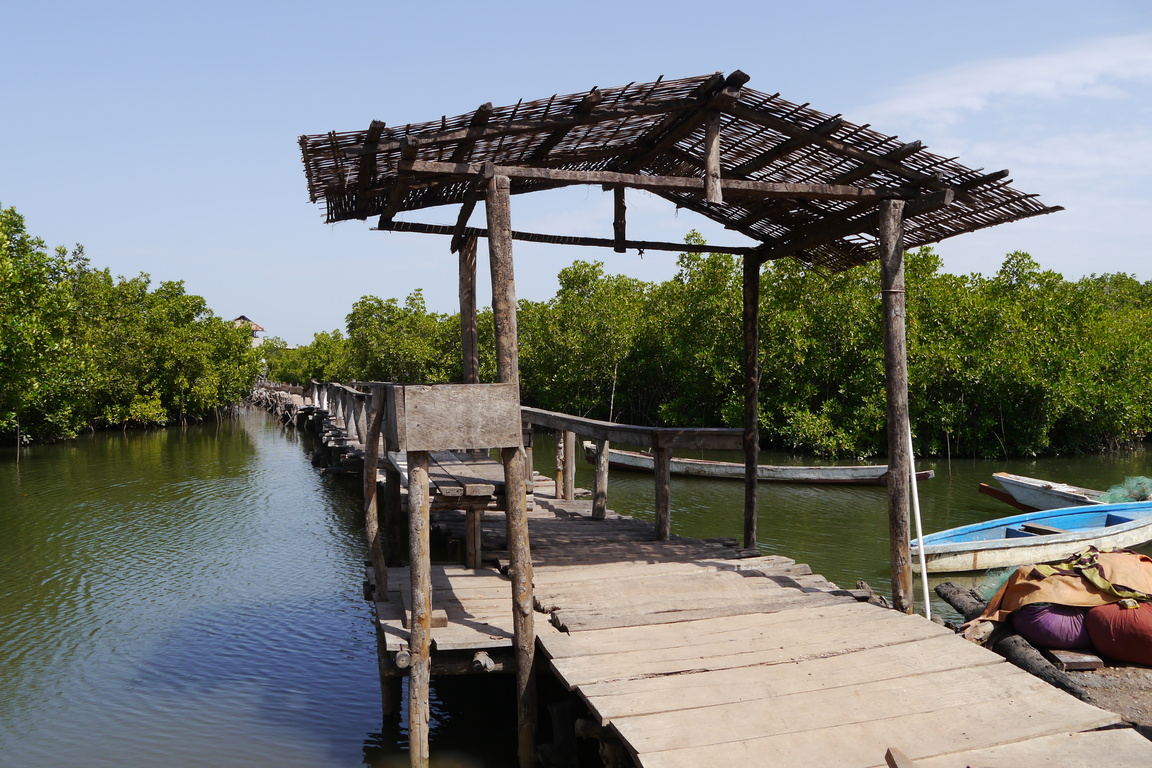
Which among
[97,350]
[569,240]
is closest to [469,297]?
[569,240]

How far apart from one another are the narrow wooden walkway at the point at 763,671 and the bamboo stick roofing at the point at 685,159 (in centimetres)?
314

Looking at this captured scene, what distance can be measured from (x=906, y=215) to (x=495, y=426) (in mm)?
4209

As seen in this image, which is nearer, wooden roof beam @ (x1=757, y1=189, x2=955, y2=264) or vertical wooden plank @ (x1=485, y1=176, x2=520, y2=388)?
vertical wooden plank @ (x1=485, y1=176, x2=520, y2=388)

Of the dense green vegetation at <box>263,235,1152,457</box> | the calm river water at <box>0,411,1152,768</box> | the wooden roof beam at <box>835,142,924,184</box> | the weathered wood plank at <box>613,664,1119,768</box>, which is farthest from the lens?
the dense green vegetation at <box>263,235,1152,457</box>

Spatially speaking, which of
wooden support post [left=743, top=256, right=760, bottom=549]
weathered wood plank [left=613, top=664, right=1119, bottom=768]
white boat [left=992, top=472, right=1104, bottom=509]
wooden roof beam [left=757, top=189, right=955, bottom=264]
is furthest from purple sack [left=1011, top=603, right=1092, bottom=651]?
white boat [left=992, top=472, right=1104, bottom=509]

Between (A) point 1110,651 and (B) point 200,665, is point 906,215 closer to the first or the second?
(A) point 1110,651

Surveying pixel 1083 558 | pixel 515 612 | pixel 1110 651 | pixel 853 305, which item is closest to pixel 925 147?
pixel 1083 558

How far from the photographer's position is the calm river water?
706 cm

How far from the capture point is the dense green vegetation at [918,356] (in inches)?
965

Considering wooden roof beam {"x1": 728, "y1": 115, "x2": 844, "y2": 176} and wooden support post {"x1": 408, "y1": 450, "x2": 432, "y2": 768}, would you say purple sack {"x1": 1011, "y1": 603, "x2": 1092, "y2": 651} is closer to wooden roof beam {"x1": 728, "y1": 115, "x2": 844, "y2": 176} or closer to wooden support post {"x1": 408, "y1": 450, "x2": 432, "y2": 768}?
wooden roof beam {"x1": 728, "y1": 115, "x2": 844, "y2": 176}

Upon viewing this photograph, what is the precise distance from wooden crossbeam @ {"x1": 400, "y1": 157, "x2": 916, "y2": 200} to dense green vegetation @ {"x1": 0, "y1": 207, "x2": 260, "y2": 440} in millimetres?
18890

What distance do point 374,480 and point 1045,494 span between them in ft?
43.1

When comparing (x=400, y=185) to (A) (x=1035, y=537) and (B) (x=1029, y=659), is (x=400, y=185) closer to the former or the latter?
(B) (x=1029, y=659)

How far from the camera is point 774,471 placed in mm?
19875
